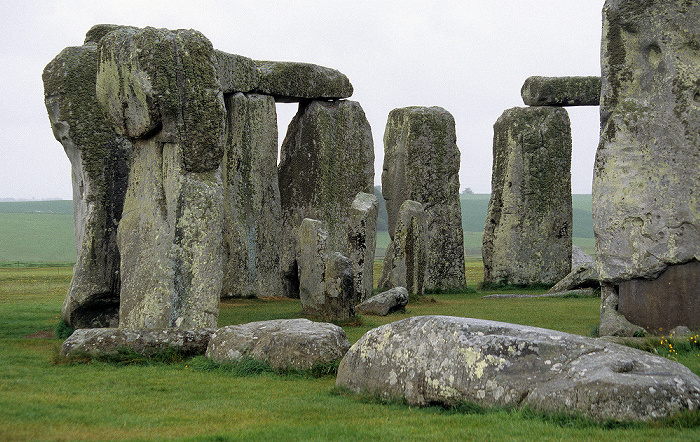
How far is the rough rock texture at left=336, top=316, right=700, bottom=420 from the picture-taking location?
5547mm

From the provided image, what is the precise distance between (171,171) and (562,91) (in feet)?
51.6

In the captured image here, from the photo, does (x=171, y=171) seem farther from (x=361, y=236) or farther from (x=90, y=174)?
(x=361, y=236)

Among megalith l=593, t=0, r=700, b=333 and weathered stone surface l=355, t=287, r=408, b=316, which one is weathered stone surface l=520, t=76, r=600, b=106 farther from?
megalith l=593, t=0, r=700, b=333

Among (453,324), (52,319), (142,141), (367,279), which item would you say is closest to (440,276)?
(367,279)

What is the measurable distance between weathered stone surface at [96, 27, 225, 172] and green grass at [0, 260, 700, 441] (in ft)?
10.2

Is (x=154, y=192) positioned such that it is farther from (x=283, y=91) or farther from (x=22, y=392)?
(x=283, y=91)

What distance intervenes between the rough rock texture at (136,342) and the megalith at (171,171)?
3.46ft

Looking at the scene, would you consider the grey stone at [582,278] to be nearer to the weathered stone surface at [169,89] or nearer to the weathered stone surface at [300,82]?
the weathered stone surface at [300,82]

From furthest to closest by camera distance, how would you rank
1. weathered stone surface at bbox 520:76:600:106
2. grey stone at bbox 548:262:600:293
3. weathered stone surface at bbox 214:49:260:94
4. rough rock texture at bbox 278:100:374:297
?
weathered stone surface at bbox 520:76:600:106
rough rock texture at bbox 278:100:374:297
grey stone at bbox 548:262:600:293
weathered stone surface at bbox 214:49:260:94

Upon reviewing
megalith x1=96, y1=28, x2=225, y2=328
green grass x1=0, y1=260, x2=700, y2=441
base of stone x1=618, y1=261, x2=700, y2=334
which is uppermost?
megalith x1=96, y1=28, x2=225, y2=328

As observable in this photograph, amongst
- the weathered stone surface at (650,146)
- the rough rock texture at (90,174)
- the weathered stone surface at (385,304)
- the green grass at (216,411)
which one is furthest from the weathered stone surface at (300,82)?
the green grass at (216,411)

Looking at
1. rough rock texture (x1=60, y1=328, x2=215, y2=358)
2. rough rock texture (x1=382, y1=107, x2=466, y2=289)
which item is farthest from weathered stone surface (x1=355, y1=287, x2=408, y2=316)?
rough rock texture (x1=382, y1=107, x2=466, y2=289)

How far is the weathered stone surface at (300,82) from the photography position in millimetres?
21041

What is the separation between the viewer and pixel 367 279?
1814cm
